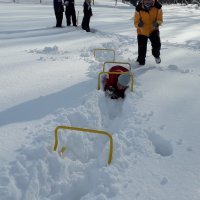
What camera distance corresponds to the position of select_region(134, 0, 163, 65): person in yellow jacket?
21.4ft

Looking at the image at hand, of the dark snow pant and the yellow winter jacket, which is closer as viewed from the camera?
the yellow winter jacket

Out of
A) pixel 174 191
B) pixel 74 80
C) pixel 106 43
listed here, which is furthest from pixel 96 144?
pixel 106 43

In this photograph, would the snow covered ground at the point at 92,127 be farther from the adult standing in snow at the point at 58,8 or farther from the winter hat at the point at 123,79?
the adult standing in snow at the point at 58,8

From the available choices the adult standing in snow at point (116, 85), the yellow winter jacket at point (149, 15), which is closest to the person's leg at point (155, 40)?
the yellow winter jacket at point (149, 15)

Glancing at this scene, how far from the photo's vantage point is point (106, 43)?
9.05 m

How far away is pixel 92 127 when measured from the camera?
411 cm

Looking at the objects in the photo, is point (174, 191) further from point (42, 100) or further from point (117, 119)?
point (42, 100)

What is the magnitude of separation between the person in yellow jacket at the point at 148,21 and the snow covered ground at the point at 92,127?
0.44m

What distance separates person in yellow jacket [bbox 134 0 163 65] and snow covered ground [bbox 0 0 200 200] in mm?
445

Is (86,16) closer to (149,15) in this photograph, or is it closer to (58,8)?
(58,8)

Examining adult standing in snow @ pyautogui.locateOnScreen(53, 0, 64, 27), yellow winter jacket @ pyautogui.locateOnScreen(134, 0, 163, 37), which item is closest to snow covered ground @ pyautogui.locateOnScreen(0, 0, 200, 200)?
yellow winter jacket @ pyautogui.locateOnScreen(134, 0, 163, 37)

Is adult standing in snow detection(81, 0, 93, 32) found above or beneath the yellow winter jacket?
beneath

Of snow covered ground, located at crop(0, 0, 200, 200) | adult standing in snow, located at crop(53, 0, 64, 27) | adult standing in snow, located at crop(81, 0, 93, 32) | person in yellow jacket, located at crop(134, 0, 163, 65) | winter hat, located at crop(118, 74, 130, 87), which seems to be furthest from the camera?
adult standing in snow, located at crop(53, 0, 64, 27)

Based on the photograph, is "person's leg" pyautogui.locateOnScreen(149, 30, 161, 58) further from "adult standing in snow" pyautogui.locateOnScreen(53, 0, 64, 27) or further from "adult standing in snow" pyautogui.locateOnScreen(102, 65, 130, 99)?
"adult standing in snow" pyautogui.locateOnScreen(53, 0, 64, 27)
